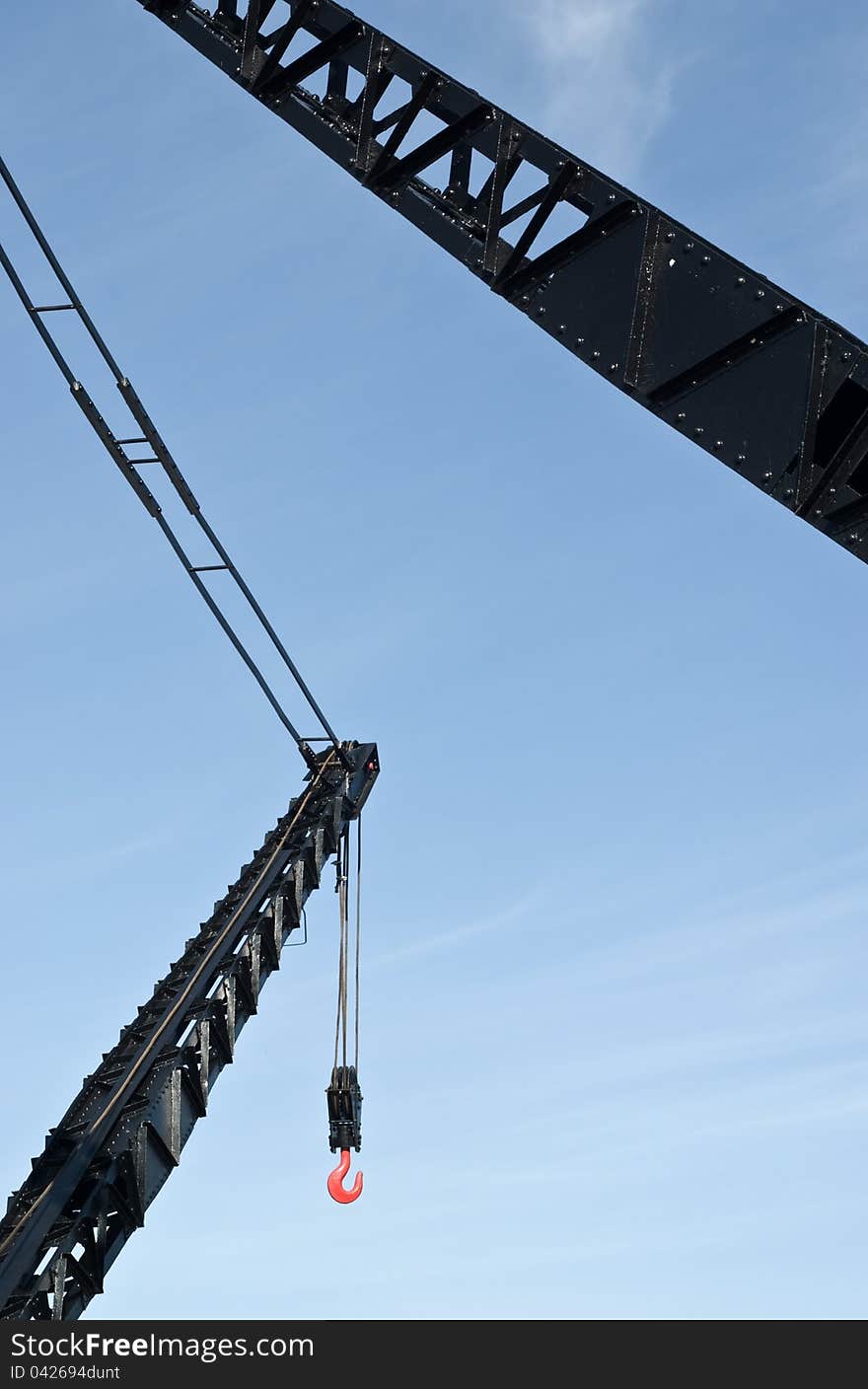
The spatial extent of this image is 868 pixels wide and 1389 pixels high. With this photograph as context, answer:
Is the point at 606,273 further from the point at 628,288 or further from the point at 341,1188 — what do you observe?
the point at 341,1188

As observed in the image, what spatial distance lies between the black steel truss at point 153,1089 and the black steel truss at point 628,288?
13.9 m

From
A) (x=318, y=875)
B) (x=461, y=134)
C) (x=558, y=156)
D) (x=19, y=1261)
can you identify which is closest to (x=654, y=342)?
(x=558, y=156)

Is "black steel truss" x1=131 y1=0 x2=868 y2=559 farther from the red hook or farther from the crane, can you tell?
the red hook

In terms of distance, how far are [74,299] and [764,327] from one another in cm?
981

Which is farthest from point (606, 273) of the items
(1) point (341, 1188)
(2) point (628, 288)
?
(1) point (341, 1188)

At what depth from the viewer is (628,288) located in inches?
377

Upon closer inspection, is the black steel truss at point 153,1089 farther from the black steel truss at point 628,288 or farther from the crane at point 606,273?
the black steel truss at point 628,288

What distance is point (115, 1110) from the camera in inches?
829

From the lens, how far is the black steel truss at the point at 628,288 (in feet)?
28.6

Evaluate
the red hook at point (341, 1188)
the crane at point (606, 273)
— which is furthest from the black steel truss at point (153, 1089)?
the crane at point (606, 273)

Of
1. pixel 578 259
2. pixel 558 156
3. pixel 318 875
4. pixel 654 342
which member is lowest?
pixel 654 342

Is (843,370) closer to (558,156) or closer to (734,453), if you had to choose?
(734,453)

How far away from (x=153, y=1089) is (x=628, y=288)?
15279 millimetres

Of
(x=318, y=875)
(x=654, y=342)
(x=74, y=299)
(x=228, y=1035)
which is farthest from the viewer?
(x=318, y=875)
